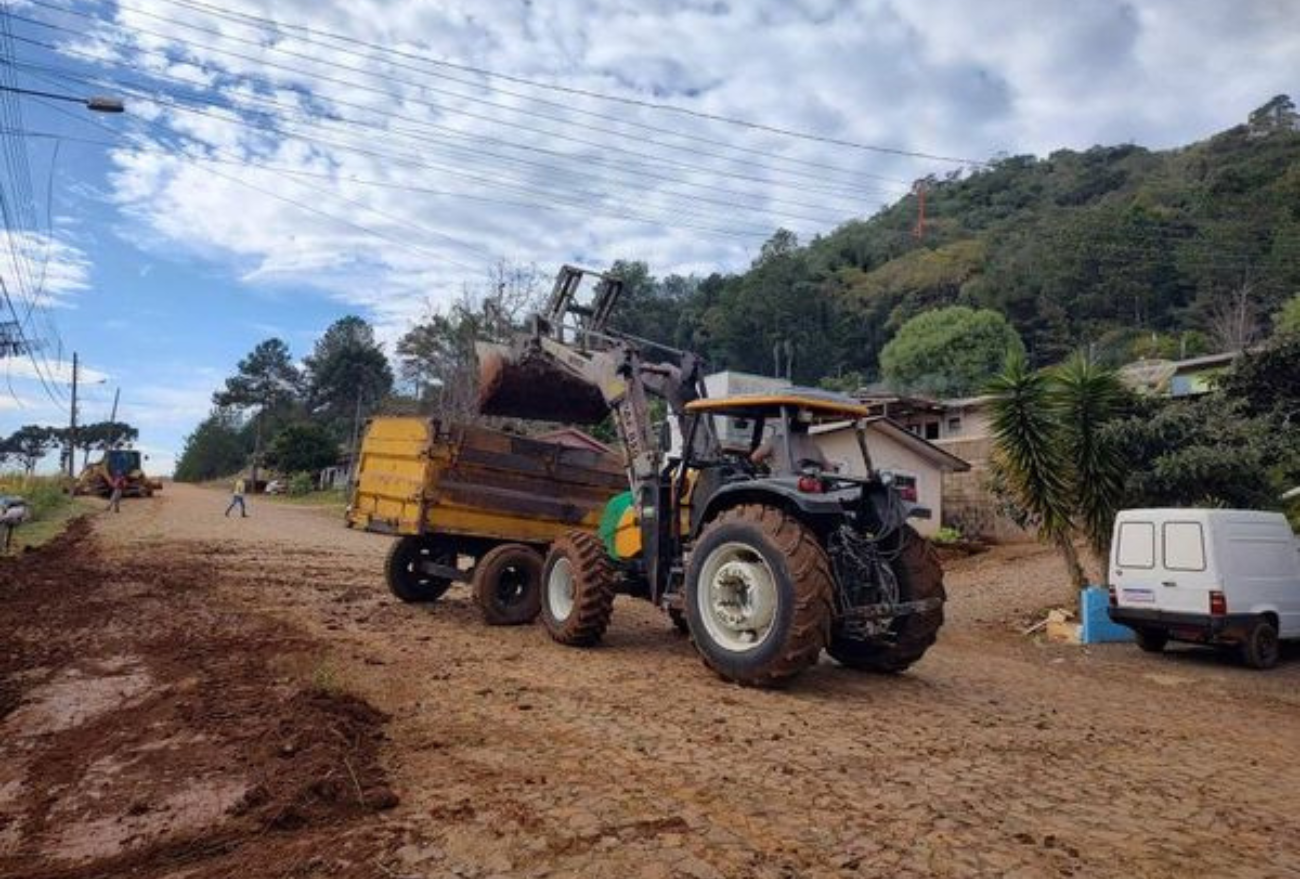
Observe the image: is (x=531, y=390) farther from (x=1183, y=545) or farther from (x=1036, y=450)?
(x=1183, y=545)

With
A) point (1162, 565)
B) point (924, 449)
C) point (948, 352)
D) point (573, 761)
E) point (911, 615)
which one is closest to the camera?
point (573, 761)

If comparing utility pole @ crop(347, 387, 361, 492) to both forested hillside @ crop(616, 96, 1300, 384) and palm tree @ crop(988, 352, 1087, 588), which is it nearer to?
palm tree @ crop(988, 352, 1087, 588)

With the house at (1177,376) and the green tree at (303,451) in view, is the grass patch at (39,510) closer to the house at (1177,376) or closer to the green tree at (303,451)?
the house at (1177,376)

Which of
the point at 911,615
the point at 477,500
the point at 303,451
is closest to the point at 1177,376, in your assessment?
the point at 911,615

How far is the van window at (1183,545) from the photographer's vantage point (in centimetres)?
1086

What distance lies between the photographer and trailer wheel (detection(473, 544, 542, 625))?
32.5 ft

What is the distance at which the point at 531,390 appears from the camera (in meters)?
10.5

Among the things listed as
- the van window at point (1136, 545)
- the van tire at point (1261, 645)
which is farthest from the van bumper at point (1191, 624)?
the van window at point (1136, 545)

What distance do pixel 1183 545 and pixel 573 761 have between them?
9.17m

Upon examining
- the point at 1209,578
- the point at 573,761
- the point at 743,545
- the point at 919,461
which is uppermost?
the point at 919,461

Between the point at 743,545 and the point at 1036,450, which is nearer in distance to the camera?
the point at 743,545

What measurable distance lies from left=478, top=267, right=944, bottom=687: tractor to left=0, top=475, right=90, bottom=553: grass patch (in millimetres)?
13329

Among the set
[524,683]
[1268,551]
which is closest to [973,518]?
[1268,551]

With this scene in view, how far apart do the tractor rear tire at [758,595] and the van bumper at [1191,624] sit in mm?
6438
